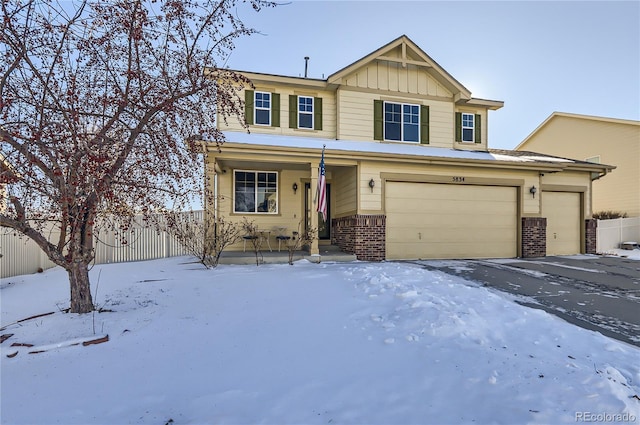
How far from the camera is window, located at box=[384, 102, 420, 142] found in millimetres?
11438

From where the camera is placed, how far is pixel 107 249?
1094 cm

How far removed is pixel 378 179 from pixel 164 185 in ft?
22.0

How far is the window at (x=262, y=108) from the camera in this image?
1094cm

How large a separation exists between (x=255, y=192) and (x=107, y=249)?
543 cm

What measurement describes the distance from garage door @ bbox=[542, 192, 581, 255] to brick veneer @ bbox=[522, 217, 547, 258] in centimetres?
88

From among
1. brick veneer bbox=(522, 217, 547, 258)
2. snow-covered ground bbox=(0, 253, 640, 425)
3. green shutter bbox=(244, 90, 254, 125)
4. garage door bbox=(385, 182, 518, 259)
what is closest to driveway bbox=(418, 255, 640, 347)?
snow-covered ground bbox=(0, 253, 640, 425)

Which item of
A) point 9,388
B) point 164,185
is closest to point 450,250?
point 164,185

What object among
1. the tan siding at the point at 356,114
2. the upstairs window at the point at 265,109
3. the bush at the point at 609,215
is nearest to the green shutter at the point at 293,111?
the upstairs window at the point at 265,109

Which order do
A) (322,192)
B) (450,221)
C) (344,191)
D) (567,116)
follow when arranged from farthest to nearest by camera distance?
(567,116)
(344,191)
(450,221)
(322,192)

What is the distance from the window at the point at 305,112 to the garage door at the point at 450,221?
12.0 ft

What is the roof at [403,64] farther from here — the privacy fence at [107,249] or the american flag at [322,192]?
the privacy fence at [107,249]

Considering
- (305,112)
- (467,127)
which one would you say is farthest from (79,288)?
(467,127)

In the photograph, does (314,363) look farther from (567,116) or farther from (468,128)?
(567,116)

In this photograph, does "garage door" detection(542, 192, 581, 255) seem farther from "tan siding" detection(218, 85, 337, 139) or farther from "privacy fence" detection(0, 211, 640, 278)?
"tan siding" detection(218, 85, 337, 139)
